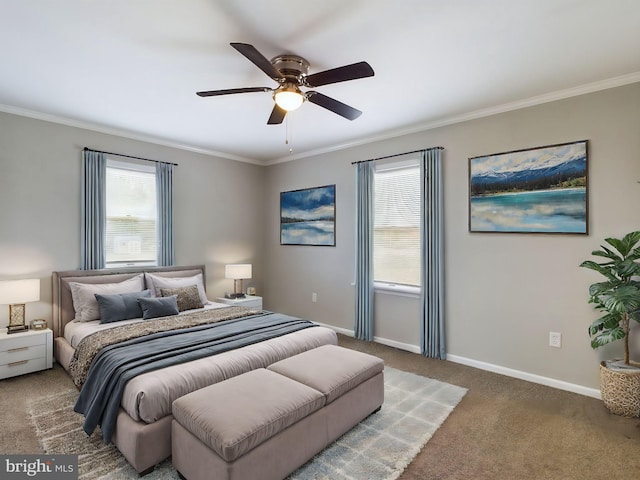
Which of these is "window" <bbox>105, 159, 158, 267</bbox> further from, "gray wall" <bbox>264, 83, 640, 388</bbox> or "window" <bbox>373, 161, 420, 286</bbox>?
"window" <bbox>373, 161, 420, 286</bbox>

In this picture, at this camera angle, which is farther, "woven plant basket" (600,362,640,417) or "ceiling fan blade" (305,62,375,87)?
"woven plant basket" (600,362,640,417)

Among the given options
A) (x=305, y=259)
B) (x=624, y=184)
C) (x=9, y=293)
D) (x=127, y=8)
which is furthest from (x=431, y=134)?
(x=9, y=293)

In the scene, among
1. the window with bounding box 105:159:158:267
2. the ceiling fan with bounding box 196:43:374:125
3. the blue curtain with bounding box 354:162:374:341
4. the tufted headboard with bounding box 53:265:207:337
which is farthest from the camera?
the blue curtain with bounding box 354:162:374:341

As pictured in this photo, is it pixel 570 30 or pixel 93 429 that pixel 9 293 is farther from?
pixel 570 30

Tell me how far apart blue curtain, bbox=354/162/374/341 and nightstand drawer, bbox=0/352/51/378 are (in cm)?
354

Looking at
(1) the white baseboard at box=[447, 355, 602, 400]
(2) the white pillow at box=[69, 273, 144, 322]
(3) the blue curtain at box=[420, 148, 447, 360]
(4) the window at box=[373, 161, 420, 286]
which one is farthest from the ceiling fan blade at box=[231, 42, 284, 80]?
(1) the white baseboard at box=[447, 355, 602, 400]

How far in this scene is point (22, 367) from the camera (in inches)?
132

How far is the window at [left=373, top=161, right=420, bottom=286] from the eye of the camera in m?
4.25

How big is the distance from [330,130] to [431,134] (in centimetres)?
121

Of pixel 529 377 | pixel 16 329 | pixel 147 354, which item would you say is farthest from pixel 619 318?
pixel 16 329

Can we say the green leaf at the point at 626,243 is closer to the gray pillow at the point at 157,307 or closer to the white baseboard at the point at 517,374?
the white baseboard at the point at 517,374

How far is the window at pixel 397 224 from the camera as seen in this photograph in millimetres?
4254

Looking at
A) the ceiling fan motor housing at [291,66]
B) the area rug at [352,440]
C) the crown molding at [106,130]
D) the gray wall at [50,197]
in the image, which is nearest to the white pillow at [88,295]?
the gray wall at [50,197]

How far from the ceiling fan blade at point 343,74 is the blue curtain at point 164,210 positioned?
3.06 meters
